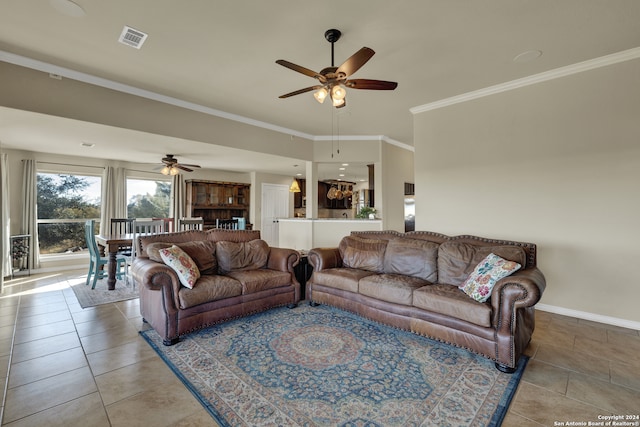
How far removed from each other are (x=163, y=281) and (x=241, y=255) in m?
1.11

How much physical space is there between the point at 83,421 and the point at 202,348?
952 mm

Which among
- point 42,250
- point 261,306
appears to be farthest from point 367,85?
point 42,250

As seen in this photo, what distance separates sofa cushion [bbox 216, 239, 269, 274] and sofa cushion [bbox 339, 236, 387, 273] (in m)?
1.11

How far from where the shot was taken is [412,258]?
3.35 metres

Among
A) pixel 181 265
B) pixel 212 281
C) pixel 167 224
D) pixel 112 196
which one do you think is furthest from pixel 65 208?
pixel 212 281

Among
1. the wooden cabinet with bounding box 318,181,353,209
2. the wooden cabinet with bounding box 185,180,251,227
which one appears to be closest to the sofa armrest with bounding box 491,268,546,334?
the wooden cabinet with bounding box 185,180,251,227

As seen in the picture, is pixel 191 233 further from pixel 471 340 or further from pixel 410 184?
pixel 410 184

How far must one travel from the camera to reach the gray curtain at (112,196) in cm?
654

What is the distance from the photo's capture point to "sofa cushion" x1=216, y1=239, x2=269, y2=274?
3547 millimetres

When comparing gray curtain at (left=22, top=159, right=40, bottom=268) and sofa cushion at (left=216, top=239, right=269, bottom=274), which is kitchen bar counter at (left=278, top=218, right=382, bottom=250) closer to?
sofa cushion at (left=216, top=239, right=269, bottom=274)

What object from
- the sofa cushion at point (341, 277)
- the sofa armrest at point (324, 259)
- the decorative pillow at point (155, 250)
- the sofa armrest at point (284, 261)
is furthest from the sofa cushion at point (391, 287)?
the decorative pillow at point (155, 250)

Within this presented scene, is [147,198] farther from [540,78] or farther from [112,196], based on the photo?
[540,78]

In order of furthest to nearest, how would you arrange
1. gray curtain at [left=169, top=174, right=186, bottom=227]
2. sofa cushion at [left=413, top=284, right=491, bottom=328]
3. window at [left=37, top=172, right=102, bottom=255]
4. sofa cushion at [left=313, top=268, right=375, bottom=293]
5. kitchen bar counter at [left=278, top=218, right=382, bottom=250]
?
gray curtain at [left=169, top=174, right=186, bottom=227], window at [left=37, top=172, right=102, bottom=255], kitchen bar counter at [left=278, top=218, right=382, bottom=250], sofa cushion at [left=313, top=268, right=375, bottom=293], sofa cushion at [left=413, top=284, right=491, bottom=328]

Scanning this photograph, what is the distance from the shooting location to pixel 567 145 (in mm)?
3414
